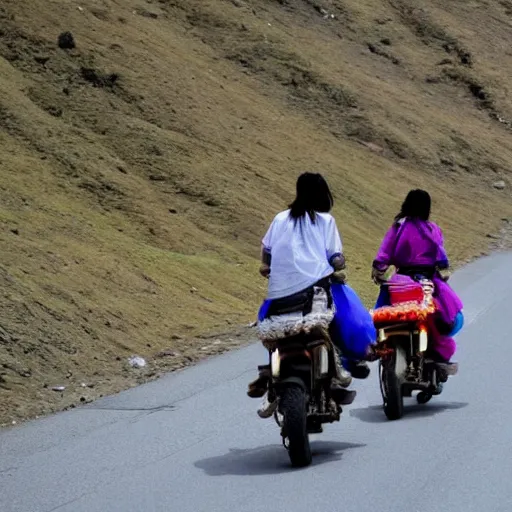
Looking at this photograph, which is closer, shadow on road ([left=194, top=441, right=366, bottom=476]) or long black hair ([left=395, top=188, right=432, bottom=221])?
shadow on road ([left=194, top=441, right=366, bottom=476])

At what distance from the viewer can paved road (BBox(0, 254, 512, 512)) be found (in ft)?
25.4

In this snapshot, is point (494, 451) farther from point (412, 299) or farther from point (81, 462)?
point (81, 462)

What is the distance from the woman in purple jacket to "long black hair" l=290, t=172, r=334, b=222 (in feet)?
6.12

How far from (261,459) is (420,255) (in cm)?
262

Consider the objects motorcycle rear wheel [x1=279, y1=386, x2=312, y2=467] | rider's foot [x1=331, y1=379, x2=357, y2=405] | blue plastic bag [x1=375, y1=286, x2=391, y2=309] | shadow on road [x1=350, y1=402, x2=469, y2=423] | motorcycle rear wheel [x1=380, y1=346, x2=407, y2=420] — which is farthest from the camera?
blue plastic bag [x1=375, y1=286, x2=391, y2=309]

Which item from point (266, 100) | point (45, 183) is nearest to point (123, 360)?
point (45, 183)

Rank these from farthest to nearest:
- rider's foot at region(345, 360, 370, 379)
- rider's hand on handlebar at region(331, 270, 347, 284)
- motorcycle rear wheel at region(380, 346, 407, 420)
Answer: motorcycle rear wheel at region(380, 346, 407, 420) → rider's foot at region(345, 360, 370, 379) → rider's hand on handlebar at region(331, 270, 347, 284)

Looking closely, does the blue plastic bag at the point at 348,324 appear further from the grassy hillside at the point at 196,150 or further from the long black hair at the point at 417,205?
the grassy hillside at the point at 196,150

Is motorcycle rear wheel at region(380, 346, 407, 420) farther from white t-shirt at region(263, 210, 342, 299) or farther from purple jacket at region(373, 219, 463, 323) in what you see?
white t-shirt at region(263, 210, 342, 299)

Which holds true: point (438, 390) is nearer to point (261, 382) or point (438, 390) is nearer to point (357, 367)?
point (357, 367)

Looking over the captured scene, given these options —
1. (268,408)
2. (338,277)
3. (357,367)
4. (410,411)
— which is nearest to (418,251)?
(410,411)

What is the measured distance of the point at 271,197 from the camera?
27438mm

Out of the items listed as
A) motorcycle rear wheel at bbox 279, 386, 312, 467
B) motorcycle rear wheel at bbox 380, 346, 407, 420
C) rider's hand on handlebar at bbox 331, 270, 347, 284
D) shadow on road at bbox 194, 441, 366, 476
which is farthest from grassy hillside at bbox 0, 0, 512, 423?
rider's hand on handlebar at bbox 331, 270, 347, 284

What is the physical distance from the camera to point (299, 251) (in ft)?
28.7
